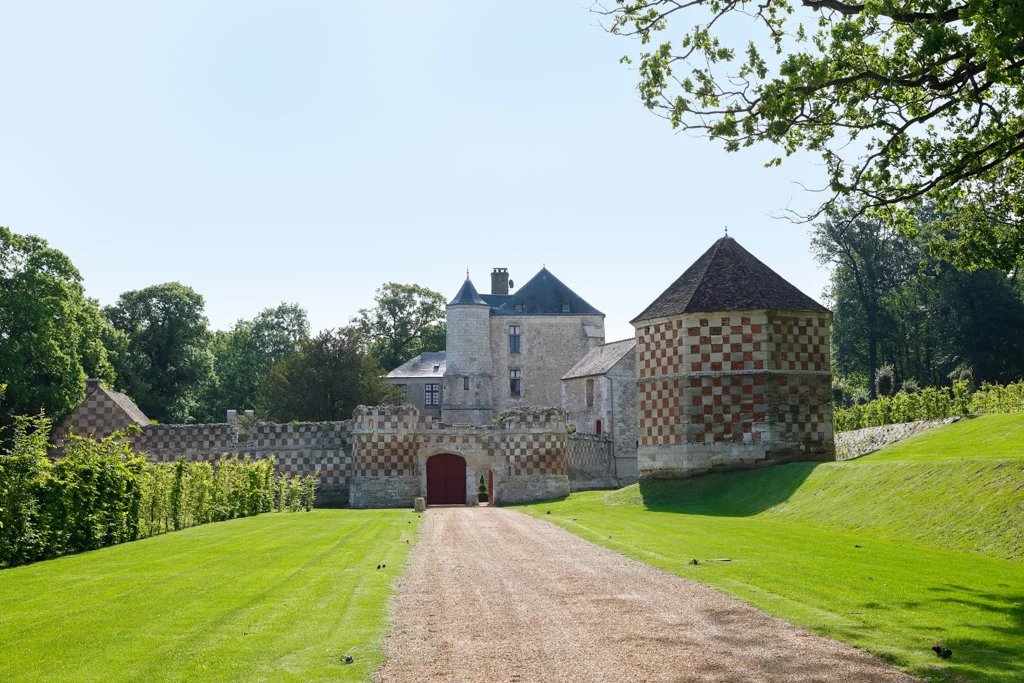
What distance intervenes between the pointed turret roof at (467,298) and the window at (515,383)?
17.2 ft

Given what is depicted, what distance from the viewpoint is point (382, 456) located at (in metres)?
37.4

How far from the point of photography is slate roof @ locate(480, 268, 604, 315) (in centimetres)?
6838

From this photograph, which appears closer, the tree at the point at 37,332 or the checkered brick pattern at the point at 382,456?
the checkered brick pattern at the point at 382,456

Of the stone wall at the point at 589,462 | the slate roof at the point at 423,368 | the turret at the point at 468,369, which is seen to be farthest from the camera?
the slate roof at the point at 423,368

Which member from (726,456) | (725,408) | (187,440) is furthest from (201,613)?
(187,440)

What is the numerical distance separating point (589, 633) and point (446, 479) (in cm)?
3089

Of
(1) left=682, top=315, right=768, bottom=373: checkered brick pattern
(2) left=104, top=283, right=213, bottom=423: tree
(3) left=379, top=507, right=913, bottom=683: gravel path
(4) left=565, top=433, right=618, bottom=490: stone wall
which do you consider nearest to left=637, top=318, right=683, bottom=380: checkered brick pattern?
(1) left=682, top=315, right=768, bottom=373: checkered brick pattern

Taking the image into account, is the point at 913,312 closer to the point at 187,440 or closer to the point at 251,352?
the point at 187,440

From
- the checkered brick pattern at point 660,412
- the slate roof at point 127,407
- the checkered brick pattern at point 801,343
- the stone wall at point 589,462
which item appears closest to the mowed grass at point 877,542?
the checkered brick pattern at point 660,412

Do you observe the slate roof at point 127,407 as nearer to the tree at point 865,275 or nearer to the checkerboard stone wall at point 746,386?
the checkerboard stone wall at point 746,386

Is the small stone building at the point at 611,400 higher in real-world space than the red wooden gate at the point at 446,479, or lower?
higher

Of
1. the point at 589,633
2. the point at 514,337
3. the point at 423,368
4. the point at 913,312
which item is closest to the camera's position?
the point at 589,633

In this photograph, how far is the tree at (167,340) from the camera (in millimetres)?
62750

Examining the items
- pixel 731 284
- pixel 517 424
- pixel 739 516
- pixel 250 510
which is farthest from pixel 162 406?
pixel 739 516
